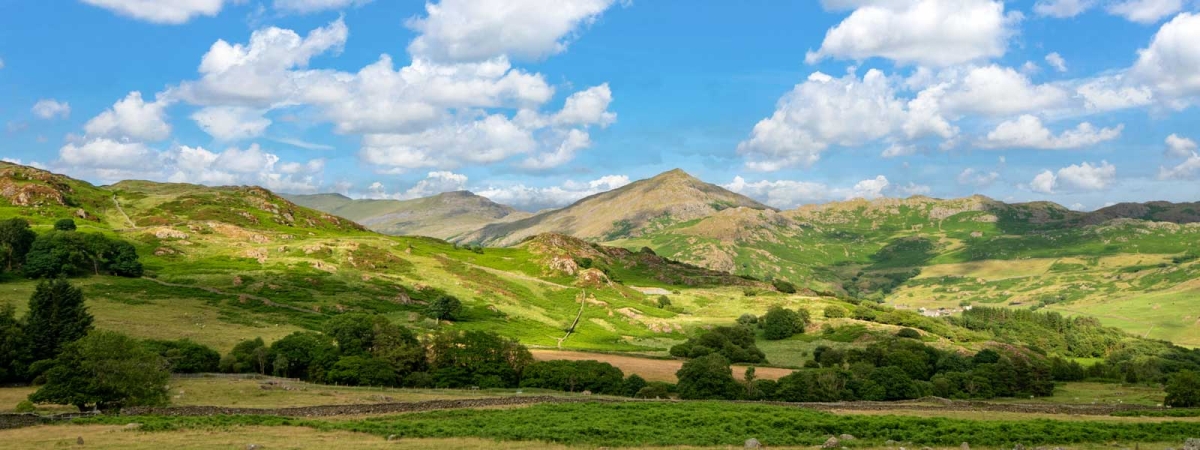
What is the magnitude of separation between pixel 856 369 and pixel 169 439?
9416 centimetres

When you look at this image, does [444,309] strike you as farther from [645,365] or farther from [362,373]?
[362,373]

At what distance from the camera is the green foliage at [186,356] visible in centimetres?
9062

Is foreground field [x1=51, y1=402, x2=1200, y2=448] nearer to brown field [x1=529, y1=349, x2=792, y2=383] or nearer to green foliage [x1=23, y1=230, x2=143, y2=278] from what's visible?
brown field [x1=529, y1=349, x2=792, y2=383]

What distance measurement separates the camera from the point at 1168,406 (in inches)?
3477

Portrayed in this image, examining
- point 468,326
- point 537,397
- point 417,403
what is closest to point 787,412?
point 537,397

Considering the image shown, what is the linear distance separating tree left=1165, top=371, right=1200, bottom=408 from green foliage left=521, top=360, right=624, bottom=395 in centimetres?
6833

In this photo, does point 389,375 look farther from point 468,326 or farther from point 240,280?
point 240,280

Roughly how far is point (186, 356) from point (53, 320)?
1514 cm

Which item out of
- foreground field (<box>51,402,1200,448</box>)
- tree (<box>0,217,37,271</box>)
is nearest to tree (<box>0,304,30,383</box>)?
foreground field (<box>51,402,1200,448</box>)

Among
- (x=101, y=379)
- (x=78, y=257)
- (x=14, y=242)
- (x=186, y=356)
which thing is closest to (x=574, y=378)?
(x=186, y=356)

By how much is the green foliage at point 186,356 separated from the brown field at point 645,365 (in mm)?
47935

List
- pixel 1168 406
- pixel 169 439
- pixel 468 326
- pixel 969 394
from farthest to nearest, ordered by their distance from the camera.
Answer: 1. pixel 468 326
2. pixel 969 394
3. pixel 1168 406
4. pixel 169 439

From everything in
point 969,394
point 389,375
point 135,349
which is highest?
point 135,349

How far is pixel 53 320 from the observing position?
8444 cm
